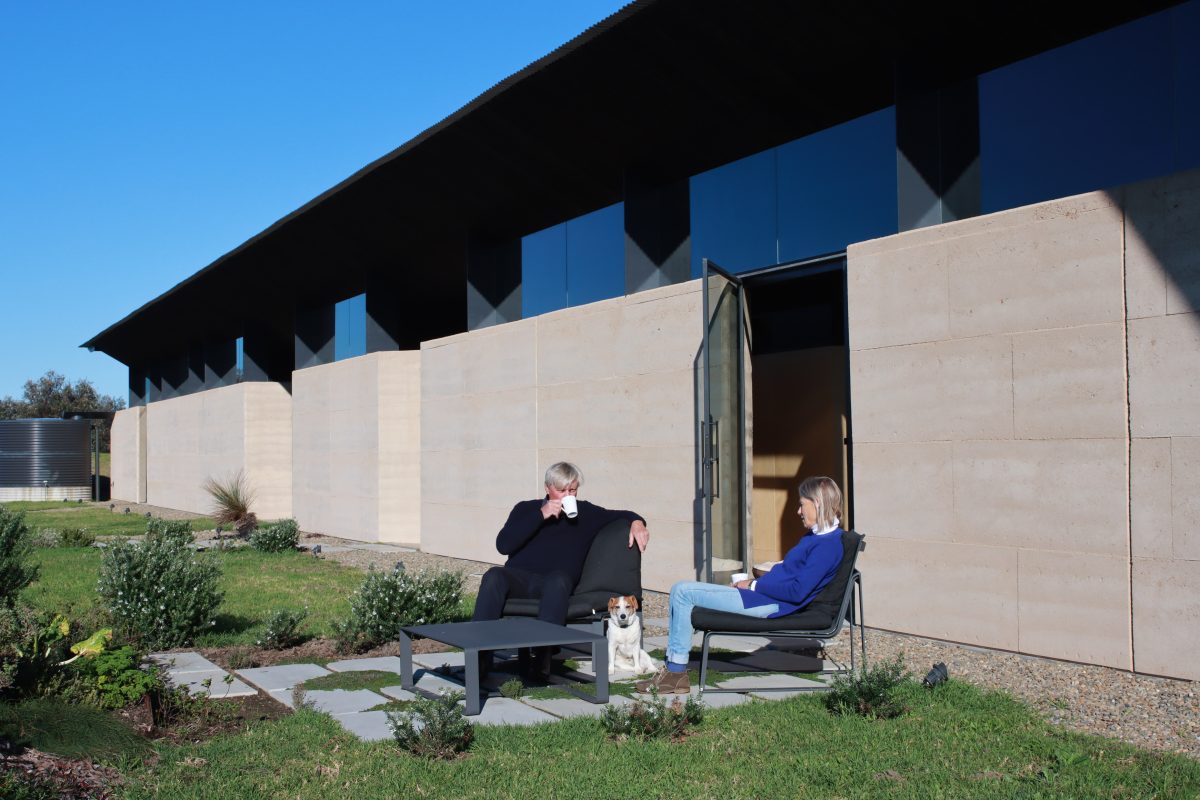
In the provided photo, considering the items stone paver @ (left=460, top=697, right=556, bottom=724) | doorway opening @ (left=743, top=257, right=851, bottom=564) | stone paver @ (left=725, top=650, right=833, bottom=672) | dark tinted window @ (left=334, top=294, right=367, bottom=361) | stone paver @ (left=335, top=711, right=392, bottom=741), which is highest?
dark tinted window @ (left=334, top=294, right=367, bottom=361)

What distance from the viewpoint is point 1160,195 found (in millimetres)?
6523

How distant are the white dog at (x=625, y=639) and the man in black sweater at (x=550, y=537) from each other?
14.3 inches

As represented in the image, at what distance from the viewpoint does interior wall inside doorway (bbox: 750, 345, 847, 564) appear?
1230 centimetres

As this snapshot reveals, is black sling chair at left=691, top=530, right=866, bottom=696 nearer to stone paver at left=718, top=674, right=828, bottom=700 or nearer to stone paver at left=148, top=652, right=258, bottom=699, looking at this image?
stone paver at left=718, top=674, right=828, bottom=700

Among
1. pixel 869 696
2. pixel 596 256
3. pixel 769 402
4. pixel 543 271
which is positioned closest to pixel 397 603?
pixel 869 696

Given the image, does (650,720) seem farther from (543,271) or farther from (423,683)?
(543,271)

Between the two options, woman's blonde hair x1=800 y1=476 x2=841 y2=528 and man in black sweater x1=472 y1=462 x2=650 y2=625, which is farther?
man in black sweater x1=472 y1=462 x2=650 y2=625

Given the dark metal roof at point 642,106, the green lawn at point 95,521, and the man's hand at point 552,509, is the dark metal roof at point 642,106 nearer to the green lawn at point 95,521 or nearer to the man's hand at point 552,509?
the man's hand at point 552,509

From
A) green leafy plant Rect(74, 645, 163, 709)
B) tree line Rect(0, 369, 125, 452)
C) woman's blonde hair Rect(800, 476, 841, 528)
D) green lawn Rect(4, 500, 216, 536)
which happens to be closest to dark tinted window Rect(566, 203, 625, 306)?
woman's blonde hair Rect(800, 476, 841, 528)

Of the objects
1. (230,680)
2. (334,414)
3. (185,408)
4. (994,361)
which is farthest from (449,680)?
(185,408)

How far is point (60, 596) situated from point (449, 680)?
6054mm

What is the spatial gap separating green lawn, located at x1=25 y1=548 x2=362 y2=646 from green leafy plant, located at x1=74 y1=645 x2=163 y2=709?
254 centimetres

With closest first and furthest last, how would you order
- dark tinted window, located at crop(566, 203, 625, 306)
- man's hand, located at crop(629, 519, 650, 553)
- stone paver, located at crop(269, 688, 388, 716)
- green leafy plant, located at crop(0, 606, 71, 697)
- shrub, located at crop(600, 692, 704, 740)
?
shrub, located at crop(600, 692, 704, 740)
green leafy plant, located at crop(0, 606, 71, 697)
stone paver, located at crop(269, 688, 388, 716)
man's hand, located at crop(629, 519, 650, 553)
dark tinted window, located at crop(566, 203, 625, 306)

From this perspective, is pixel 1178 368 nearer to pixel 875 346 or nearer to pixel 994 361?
pixel 994 361
